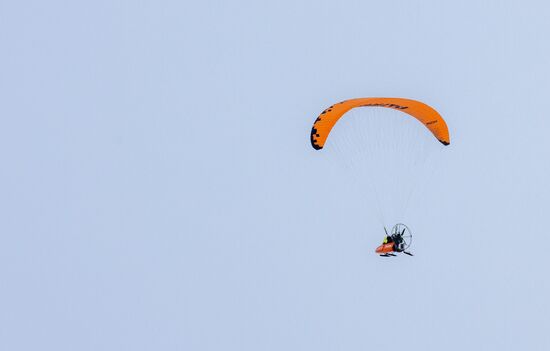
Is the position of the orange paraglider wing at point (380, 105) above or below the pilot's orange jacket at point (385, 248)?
above

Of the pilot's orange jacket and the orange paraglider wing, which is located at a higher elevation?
the orange paraglider wing

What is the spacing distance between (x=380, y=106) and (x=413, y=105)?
66.5 inches

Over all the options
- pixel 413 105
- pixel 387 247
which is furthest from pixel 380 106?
pixel 387 247

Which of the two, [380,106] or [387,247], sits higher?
[380,106]

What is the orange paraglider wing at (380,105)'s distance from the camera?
5416 centimetres

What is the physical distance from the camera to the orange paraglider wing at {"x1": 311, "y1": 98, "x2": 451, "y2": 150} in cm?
5416

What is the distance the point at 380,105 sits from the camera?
184ft

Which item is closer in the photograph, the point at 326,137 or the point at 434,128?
the point at 326,137

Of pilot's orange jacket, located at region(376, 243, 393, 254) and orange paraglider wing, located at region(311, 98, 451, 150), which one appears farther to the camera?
pilot's orange jacket, located at region(376, 243, 393, 254)

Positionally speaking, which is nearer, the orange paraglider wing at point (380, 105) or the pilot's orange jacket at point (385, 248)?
the orange paraglider wing at point (380, 105)

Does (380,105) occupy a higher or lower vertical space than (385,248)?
higher

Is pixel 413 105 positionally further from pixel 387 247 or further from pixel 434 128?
pixel 387 247

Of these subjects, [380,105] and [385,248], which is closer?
[380,105]

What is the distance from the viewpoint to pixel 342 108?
55000 mm
